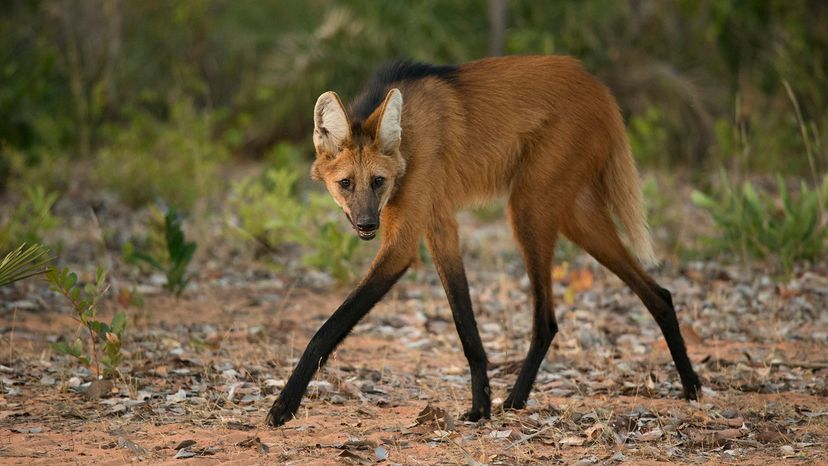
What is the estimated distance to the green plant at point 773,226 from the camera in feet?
18.9

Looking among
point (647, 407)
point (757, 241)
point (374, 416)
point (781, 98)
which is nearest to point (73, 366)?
point (374, 416)

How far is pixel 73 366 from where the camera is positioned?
4.11 metres

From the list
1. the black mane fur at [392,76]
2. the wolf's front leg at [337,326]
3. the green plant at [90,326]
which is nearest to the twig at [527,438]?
the wolf's front leg at [337,326]

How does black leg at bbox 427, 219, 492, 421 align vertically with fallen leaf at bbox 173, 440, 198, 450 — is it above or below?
above

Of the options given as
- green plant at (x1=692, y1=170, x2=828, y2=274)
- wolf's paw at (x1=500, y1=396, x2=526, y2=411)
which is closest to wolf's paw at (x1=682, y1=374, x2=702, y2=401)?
wolf's paw at (x1=500, y1=396, x2=526, y2=411)

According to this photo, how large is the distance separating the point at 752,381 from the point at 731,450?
104cm

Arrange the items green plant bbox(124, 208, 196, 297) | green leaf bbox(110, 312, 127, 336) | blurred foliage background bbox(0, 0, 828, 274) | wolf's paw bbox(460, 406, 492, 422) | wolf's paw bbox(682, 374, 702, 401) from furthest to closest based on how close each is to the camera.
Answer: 1. blurred foliage background bbox(0, 0, 828, 274)
2. green plant bbox(124, 208, 196, 297)
3. wolf's paw bbox(682, 374, 702, 401)
4. green leaf bbox(110, 312, 127, 336)
5. wolf's paw bbox(460, 406, 492, 422)

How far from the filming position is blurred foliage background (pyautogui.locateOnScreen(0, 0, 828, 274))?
7891mm

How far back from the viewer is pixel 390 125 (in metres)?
3.51

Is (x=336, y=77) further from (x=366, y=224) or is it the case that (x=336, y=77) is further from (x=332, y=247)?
(x=366, y=224)

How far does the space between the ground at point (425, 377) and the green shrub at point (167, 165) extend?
149 centimetres

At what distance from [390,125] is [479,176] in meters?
0.56

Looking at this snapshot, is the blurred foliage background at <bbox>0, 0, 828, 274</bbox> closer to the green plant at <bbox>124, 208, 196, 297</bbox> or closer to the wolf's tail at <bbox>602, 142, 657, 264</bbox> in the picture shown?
the green plant at <bbox>124, 208, 196, 297</bbox>

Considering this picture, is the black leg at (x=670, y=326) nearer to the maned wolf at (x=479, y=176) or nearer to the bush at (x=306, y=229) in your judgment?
the maned wolf at (x=479, y=176)
